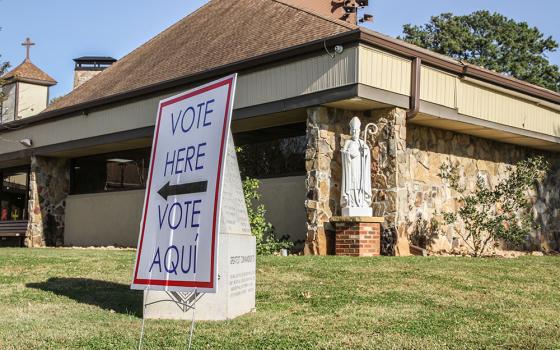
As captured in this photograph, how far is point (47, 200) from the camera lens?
21.1 m

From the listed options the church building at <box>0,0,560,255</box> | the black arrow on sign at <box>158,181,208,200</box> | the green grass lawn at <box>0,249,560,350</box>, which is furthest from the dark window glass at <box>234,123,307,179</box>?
the black arrow on sign at <box>158,181,208,200</box>

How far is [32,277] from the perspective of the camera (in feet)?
31.6

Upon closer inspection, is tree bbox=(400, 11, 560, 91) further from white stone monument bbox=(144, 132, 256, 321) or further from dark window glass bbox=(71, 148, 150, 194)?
white stone monument bbox=(144, 132, 256, 321)

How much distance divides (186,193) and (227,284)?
162cm

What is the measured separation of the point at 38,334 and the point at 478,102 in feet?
37.7

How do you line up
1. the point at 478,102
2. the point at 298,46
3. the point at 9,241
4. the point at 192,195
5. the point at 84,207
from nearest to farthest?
the point at 192,195, the point at 298,46, the point at 478,102, the point at 84,207, the point at 9,241

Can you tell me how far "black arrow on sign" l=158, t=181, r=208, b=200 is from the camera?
521 cm

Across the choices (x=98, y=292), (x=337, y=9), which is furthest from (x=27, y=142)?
(x=98, y=292)

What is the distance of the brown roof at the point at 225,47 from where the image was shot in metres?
13.9

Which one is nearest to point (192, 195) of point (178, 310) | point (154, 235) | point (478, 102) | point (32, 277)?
point (154, 235)

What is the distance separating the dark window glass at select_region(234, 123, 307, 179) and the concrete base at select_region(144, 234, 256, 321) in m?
8.04

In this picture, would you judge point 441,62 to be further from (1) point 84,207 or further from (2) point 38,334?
(1) point 84,207

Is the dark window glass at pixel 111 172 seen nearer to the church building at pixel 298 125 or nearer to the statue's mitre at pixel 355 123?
the church building at pixel 298 125

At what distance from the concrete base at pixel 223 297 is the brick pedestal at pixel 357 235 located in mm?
5980
